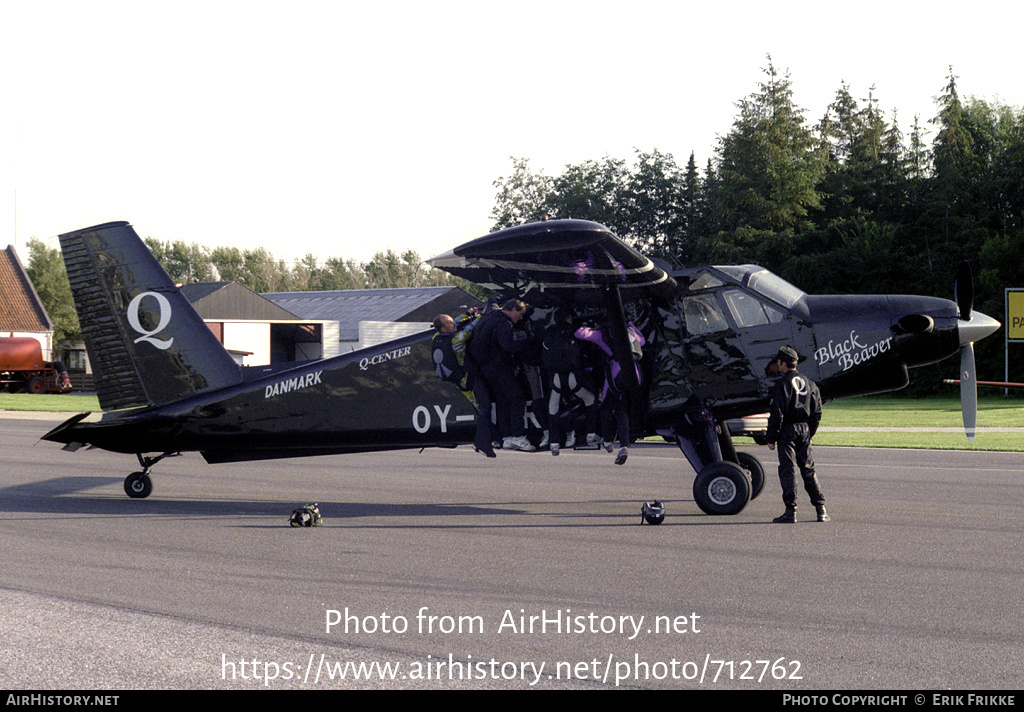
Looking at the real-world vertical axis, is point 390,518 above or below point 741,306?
below

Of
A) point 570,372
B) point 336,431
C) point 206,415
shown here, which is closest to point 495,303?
point 570,372

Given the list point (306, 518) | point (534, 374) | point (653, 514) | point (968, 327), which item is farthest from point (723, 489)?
point (306, 518)

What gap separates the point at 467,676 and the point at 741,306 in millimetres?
7059

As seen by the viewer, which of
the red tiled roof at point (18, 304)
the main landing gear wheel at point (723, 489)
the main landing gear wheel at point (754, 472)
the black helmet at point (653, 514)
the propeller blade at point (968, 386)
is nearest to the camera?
the black helmet at point (653, 514)

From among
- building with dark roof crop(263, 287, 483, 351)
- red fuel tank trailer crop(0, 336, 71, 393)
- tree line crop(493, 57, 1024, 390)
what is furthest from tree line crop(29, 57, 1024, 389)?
red fuel tank trailer crop(0, 336, 71, 393)

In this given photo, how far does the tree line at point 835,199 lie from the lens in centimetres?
5888

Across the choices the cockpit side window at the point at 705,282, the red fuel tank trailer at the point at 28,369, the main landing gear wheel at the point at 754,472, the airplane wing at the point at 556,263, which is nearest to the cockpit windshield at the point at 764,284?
the cockpit side window at the point at 705,282

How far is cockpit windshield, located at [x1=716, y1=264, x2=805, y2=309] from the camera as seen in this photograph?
11.4 metres

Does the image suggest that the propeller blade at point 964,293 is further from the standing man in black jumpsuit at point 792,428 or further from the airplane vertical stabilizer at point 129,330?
the airplane vertical stabilizer at point 129,330

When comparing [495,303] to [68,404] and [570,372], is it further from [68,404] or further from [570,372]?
[68,404]

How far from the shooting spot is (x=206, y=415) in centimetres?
1198

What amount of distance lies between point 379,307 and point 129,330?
61.2 meters

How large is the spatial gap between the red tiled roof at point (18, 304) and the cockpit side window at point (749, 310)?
69.5m
